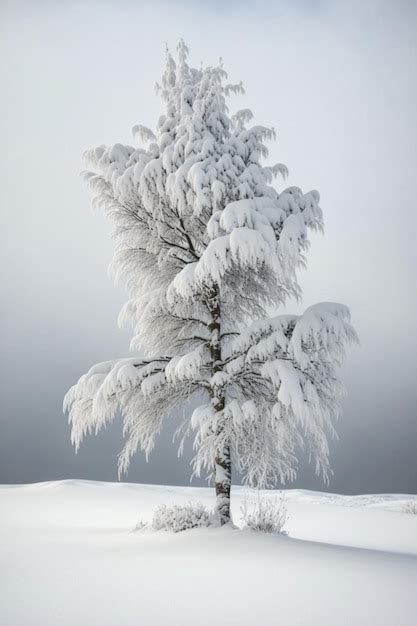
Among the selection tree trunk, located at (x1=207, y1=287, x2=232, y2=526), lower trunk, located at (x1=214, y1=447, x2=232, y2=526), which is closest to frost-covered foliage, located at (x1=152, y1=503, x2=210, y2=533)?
tree trunk, located at (x1=207, y1=287, x2=232, y2=526)

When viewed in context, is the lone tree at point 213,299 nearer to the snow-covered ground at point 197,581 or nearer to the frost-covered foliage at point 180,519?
the frost-covered foliage at point 180,519

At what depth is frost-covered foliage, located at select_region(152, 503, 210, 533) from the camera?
8.51m

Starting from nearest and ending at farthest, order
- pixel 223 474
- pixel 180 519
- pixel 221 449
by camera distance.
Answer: pixel 180 519
pixel 221 449
pixel 223 474

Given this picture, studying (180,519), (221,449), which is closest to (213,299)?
(221,449)

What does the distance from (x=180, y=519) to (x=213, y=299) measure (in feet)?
13.9

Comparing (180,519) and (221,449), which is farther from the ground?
(221,449)

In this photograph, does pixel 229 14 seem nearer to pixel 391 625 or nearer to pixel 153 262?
pixel 153 262

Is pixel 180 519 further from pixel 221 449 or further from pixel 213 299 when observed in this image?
pixel 213 299

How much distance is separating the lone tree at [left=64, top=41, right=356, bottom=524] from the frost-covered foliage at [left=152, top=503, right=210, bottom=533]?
0.40m

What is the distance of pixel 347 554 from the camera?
6777 millimetres

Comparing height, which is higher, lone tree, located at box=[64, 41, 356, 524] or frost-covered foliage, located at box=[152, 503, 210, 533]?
lone tree, located at box=[64, 41, 356, 524]

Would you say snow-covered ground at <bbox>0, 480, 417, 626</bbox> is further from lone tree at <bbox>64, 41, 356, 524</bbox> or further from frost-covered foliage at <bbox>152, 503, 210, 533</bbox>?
lone tree at <bbox>64, 41, 356, 524</bbox>

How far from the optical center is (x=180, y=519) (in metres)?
8.57

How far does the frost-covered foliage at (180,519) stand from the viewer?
8508 mm
